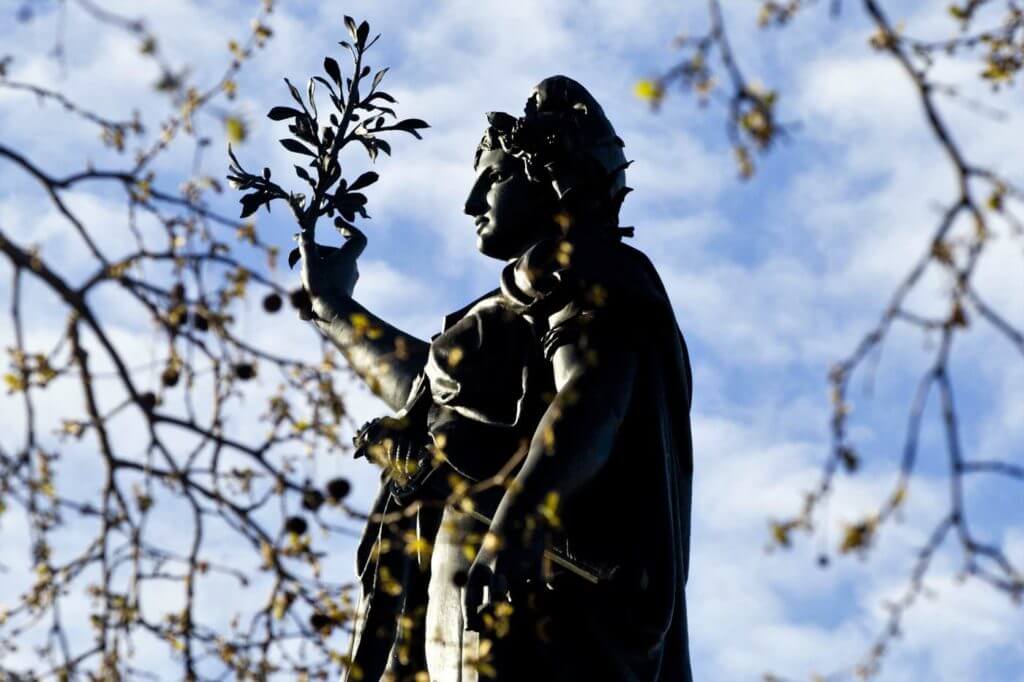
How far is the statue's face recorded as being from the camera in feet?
32.4

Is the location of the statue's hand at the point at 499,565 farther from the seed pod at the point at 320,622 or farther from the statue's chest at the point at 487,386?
the seed pod at the point at 320,622

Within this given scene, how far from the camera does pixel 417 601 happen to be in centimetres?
968

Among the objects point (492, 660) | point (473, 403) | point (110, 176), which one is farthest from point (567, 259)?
point (110, 176)

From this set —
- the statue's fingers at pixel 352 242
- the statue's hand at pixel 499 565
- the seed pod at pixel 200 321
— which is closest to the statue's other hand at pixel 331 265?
the statue's fingers at pixel 352 242

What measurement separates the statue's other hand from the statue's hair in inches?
45.7

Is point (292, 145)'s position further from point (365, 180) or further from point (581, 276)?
point (581, 276)

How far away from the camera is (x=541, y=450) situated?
8.87 metres

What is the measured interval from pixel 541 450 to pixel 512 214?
56.6 inches

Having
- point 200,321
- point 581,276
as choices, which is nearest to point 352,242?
point 581,276

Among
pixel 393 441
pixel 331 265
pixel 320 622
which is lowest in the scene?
pixel 320 622

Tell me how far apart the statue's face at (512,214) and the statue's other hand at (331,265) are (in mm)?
1017

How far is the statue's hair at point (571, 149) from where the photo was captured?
974cm

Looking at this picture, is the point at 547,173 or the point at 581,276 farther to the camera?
the point at 547,173

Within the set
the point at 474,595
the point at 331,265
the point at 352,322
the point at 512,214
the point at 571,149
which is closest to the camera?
the point at 474,595
